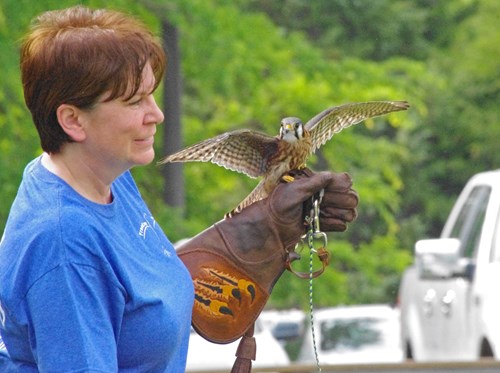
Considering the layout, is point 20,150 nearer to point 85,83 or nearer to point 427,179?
point 85,83

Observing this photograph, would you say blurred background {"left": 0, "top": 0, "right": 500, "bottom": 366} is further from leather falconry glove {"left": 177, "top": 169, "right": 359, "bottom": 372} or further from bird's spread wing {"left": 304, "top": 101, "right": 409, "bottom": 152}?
leather falconry glove {"left": 177, "top": 169, "right": 359, "bottom": 372}

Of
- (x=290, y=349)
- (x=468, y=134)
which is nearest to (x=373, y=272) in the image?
(x=290, y=349)

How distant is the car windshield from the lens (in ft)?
48.2

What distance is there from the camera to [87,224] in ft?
7.66

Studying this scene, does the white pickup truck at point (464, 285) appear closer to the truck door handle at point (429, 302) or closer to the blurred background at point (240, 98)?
the truck door handle at point (429, 302)

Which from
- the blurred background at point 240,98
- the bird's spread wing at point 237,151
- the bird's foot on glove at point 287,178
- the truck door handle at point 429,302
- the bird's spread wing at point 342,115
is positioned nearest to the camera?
the bird's foot on glove at point 287,178

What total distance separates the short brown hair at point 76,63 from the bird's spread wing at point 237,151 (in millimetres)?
1395

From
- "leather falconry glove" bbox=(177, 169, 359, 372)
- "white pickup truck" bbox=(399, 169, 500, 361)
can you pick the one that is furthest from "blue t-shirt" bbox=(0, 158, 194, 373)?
"white pickup truck" bbox=(399, 169, 500, 361)

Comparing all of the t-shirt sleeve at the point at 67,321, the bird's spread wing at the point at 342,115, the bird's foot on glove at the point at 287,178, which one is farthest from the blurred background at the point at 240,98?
the t-shirt sleeve at the point at 67,321

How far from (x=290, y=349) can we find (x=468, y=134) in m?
12.1

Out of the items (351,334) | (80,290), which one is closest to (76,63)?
(80,290)

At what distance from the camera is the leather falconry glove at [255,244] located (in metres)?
3.24

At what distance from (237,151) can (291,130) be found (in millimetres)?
199

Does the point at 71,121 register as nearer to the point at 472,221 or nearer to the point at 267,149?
the point at 267,149
